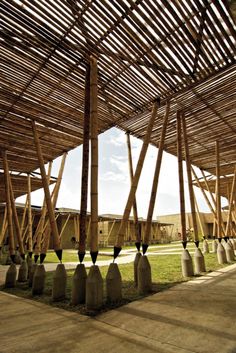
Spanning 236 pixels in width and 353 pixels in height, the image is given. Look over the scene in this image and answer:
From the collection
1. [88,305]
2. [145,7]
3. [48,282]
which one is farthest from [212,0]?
[48,282]

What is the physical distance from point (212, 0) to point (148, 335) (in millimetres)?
5919

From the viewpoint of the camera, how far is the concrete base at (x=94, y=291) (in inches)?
168

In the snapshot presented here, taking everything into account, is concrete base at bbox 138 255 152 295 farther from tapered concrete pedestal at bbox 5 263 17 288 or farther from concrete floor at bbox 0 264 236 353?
tapered concrete pedestal at bbox 5 263 17 288

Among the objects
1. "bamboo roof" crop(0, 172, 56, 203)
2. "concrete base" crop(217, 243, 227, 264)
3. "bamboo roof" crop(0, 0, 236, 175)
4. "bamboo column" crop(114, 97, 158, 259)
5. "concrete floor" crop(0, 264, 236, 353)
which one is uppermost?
"bamboo roof" crop(0, 0, 236, 175)

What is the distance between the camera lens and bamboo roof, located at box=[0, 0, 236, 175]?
502 cm

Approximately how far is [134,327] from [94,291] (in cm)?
110

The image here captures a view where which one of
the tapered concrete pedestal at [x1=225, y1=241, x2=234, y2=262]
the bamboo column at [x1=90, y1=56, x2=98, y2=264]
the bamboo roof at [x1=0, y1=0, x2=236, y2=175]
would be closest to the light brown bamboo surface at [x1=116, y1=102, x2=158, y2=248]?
the bamboo column at [x1=90, y1=56, x2=98, y2=264]

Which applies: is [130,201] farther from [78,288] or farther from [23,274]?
[23,274]

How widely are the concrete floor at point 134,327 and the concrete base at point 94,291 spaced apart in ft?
1.01

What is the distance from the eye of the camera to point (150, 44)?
573 centimetres

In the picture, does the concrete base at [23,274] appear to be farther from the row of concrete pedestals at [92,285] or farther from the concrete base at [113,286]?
the concrete base at [113,286]

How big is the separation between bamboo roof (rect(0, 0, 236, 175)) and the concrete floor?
5435 mm

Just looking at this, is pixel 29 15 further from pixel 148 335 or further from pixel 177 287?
pixel 177 287

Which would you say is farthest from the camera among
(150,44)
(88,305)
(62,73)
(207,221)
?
(207,221)
